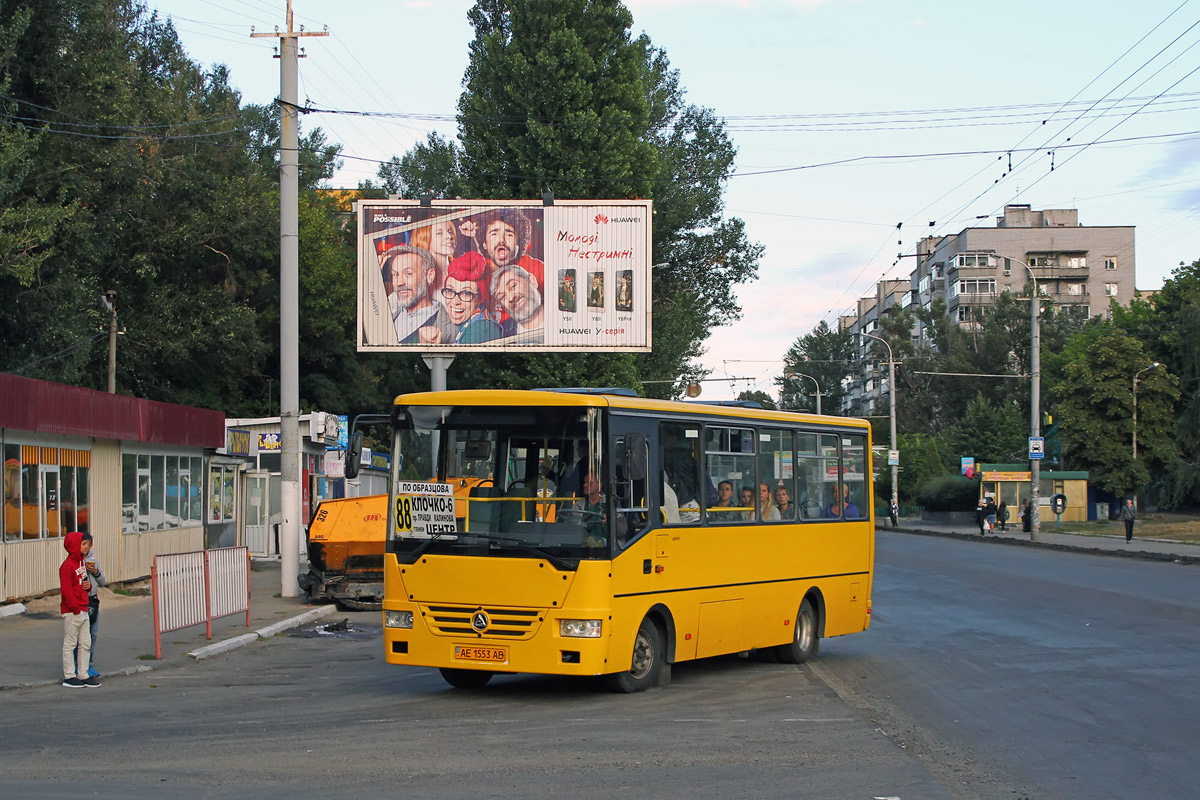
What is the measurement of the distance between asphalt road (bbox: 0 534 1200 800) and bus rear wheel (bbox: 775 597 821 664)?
0.72 ft

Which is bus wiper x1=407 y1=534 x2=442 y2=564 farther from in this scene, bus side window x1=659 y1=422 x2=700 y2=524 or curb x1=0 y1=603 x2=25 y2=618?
curb x1=0 y1=603 x2=25 y2=618

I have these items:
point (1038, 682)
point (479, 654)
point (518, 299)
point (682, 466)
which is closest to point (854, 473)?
point (1038, 682)

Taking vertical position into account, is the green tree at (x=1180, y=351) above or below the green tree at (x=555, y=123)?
below

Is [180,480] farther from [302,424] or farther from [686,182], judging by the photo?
[686,182]

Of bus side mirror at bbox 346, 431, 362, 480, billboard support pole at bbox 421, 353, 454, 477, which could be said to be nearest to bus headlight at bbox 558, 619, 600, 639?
bus side mirror at bbox 346, 431, 362, 480

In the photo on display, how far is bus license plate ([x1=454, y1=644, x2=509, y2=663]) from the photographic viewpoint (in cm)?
1108

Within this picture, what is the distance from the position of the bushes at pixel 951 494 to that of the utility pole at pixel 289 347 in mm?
56443

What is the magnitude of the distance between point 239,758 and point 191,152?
46.8 metres

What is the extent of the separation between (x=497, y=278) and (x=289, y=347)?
8.30 m

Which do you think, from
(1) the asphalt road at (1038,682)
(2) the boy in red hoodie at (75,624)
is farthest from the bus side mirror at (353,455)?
(1) the asphalt road at (1038,682)

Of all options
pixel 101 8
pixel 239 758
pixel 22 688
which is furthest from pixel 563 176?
pixel 239 758

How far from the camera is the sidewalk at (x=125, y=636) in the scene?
45.3 feet

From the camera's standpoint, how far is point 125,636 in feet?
55.7

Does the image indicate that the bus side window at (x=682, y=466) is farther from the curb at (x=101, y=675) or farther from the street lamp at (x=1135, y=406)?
the street lamp at (x=1135, y=406)
